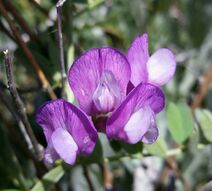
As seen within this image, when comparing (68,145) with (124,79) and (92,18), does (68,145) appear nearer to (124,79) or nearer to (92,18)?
(124,79)

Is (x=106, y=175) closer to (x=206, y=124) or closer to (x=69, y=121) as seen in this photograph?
(x=206, y=124)

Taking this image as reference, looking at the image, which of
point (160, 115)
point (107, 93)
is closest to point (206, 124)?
point (107, 93)

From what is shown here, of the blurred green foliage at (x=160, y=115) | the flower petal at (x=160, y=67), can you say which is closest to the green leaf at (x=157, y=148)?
the blurred green foliage at (x=160, y=115)

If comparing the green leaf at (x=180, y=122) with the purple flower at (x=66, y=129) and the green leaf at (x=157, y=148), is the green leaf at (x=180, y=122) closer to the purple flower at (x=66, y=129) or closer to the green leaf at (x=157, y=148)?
the green leaf at (x=157, y=148)

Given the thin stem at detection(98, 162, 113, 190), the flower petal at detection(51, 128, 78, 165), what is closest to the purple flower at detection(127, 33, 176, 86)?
the flower petal at detection(51, 128, 78, 165)

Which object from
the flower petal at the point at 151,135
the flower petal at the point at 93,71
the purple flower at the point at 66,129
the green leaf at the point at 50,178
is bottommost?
the green leaf at the point at 50,178
